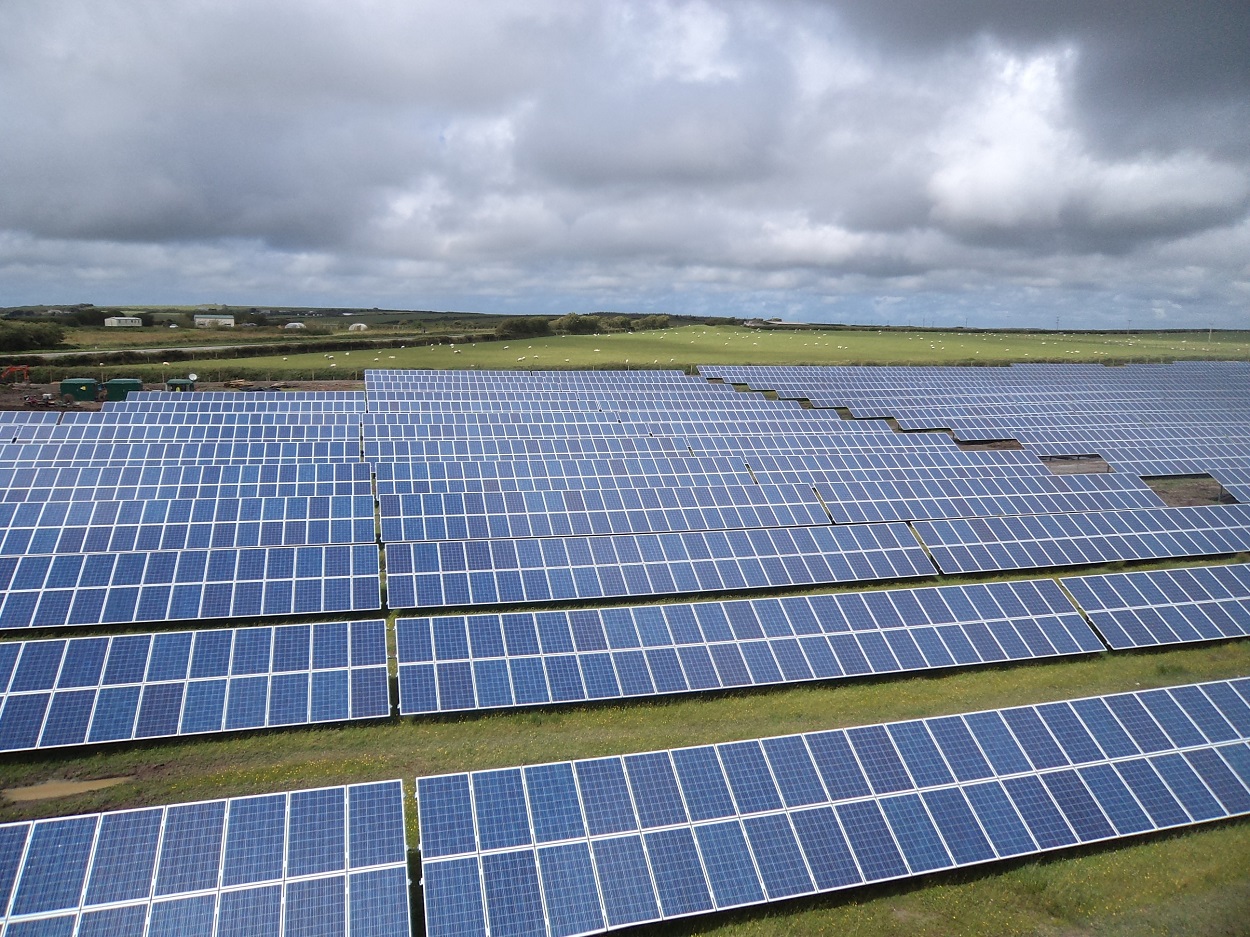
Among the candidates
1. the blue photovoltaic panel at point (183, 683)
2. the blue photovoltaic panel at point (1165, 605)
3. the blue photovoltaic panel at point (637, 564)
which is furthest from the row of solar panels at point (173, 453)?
the blue photovoltaic panel at point (1165, 605)

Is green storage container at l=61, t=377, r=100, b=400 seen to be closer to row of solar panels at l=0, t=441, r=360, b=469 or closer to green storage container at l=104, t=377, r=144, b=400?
green storage container at l=104, t=377, r=144, b=400

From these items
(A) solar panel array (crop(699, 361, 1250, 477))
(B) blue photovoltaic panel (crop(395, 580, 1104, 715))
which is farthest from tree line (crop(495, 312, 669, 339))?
(B) blue photovoltaic panel (crop(395, 580, 1104, 715))

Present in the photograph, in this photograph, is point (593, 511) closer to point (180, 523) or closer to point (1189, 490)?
point (180, 523)

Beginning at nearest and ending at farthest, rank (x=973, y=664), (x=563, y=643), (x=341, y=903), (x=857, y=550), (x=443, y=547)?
1. (x=341, y=903)
2. (x=563, y=643)
3. (x=973, y=664)
4. (x=443, y=547)
5. (x=857, y=550)

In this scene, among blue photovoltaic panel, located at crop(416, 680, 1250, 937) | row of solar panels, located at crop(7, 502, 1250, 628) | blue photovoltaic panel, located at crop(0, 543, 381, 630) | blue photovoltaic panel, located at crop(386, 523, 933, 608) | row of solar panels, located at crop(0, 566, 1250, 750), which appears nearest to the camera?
blue photovoltaic panel, located at crop(416, 680, 1250, 937)

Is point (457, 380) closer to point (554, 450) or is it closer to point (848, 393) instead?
point (554, 450)

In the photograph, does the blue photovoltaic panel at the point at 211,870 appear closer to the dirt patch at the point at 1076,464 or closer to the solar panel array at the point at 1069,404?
the dirt patch at the point at 1076,464

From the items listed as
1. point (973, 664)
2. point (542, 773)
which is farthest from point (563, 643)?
point (973, 664)
